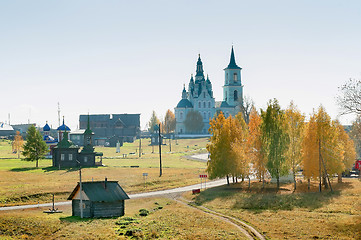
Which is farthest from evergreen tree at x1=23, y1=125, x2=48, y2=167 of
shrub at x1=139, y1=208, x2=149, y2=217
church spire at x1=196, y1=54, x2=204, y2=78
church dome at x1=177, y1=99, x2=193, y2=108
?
church spire at x1=196, y1=54, x2=204, y2=78

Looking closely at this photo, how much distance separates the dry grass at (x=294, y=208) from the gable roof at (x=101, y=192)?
1068 centimetres

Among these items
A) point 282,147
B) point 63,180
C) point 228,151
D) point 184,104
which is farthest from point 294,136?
point 184,104

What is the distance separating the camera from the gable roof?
40494 mm

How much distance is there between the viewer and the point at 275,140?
175 ft

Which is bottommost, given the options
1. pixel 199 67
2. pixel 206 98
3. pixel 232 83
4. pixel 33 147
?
pixel 33 147

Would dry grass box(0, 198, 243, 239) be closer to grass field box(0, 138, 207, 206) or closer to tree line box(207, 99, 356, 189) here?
grass field box(0, 138, 207, 206)

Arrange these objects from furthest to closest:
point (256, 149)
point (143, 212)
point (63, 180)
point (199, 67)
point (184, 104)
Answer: point (199, 67)
point (184, 104)
point (63, 180)
point (256, 149)
point (143, 212)

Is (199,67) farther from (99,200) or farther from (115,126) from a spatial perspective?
(99,200)

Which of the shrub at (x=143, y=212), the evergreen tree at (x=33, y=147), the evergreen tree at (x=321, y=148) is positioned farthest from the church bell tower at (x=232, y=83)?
the shrub at (x=143, y=212)

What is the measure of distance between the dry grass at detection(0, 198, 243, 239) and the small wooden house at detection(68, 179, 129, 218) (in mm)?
1229

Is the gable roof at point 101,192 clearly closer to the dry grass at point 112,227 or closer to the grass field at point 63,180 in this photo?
the dry grass at point 112,227

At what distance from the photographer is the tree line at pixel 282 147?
53344 millimetres

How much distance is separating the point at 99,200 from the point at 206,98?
145756 millimetres

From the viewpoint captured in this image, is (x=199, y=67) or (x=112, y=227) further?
(x=199, y=67)
